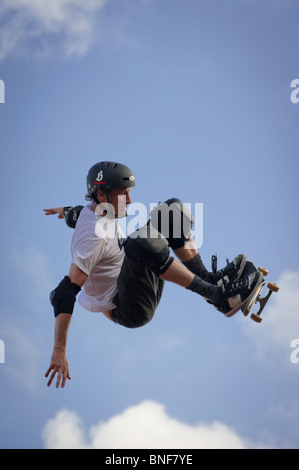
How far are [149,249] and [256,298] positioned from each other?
6.18 ft

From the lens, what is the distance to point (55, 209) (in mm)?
11250

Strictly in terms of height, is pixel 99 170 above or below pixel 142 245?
above

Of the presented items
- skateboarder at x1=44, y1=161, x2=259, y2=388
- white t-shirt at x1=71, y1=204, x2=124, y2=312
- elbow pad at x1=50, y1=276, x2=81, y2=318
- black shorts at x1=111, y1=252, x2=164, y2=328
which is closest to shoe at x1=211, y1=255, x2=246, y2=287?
skateboarder at x1=44, y1=161, x2=259, y2=388

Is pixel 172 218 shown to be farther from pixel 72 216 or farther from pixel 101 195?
pixel 72 216

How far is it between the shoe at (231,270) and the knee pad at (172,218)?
0.67 meters

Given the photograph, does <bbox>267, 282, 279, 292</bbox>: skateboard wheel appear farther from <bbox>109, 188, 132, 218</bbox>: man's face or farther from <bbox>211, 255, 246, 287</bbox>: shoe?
<bbox>109, 188, 132, 218</bbox>: man's face

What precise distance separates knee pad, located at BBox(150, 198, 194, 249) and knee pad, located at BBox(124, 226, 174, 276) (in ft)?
2.55

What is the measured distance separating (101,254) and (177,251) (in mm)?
1532

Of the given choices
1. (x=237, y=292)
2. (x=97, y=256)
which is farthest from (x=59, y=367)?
(x=237, y=292)

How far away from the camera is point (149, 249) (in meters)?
8.33

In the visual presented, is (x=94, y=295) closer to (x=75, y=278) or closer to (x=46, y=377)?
(x=75, y=278)

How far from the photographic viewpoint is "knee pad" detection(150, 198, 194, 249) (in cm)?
927

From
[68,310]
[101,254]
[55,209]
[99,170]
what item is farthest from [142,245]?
A: [55,209]

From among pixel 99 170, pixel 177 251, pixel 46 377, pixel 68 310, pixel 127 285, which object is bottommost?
pixel 46 377
